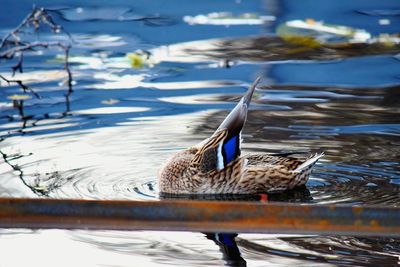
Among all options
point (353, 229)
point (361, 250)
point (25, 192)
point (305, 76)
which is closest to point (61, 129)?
point (25, 192)

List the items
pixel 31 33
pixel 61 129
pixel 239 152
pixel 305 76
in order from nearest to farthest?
pixel 239 152, pixel 61 129, pixel 305 76, pixel 31 33

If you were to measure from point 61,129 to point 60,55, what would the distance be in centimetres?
324

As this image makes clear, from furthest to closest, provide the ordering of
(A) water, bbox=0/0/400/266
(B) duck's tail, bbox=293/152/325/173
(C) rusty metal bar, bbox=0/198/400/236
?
(B) duck's tail, bbox=293/152/325/173
(A) water, bbox=0/0/400/266
(C) rusty metal bar, bbox=0/198/400/236

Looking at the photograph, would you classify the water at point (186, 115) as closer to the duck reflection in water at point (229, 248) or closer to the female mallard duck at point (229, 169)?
the duck reflection in water at point (229, 248)

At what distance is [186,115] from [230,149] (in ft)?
5.96

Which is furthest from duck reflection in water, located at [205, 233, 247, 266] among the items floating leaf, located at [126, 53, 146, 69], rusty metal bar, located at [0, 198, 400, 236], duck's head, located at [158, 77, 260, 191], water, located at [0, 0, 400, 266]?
floating leaf, located at [126, 53, 146, 69]

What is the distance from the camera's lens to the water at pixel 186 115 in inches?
204

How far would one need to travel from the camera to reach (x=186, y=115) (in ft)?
27.9

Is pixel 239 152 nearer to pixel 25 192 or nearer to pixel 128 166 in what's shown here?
pixel 128 166

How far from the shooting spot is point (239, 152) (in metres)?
6.81

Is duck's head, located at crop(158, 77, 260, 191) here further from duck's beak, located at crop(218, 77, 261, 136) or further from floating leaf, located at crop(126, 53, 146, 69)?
floating leaf, located at crop(126, 53, 146, 69)

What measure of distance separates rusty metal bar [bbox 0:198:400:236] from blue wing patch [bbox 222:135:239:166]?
10.0 ft

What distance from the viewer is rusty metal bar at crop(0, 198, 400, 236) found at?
3.56 m

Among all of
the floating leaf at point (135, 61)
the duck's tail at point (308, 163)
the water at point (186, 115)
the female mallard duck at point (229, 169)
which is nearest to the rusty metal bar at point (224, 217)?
the water at point (186, 115)
